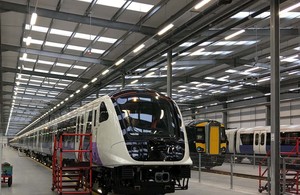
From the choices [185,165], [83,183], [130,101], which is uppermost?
[130,101]

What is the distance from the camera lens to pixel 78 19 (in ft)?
59.6

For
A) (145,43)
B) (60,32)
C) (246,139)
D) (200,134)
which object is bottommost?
(246,139)

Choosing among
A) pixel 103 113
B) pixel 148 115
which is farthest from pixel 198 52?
pixel 148 115

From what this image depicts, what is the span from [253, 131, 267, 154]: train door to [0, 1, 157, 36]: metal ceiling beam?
45.4 feet

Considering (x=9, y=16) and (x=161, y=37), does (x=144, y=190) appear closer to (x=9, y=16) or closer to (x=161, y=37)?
(x=161, y=37)

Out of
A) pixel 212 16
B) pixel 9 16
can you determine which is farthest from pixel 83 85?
pixel 212 16

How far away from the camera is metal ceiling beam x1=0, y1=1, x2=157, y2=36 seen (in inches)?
683

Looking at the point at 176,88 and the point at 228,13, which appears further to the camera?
the point at 176,88

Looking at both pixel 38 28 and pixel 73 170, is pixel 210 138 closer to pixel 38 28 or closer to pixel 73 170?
pixel 38 28

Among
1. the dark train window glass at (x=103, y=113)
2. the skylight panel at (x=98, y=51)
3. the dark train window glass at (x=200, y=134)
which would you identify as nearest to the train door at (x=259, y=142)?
the dark train window glass at (x=200, y=134)

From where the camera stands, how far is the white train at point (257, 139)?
86.2 ft

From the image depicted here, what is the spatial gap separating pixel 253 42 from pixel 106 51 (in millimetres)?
9057

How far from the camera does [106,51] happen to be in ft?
80.1

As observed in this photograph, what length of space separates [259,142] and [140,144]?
70.6 feet
